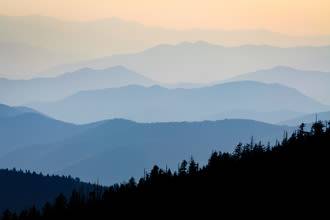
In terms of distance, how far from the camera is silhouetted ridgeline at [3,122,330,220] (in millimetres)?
111869

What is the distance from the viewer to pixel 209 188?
13200 centimetres

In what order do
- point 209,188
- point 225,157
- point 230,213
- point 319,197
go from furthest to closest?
point 225,157, point 209,188, point 230,213, point 319,197

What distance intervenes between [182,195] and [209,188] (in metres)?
6.11

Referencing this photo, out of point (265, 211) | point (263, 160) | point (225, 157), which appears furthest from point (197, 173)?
point (265, 211)

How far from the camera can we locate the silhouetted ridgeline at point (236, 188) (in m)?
112

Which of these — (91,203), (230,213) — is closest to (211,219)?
(230,213)

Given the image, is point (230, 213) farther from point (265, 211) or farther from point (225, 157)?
point (225, 157)

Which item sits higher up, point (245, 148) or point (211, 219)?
point (245, 148)

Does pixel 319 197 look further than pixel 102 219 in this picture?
No

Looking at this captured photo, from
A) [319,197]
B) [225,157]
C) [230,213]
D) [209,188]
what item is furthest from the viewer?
[225,157]

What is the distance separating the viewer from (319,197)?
105m

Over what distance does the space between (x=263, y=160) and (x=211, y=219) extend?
19873mm

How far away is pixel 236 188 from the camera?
123 meters

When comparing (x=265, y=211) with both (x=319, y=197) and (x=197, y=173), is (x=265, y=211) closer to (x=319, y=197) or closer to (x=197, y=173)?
(x=319, y=197)
